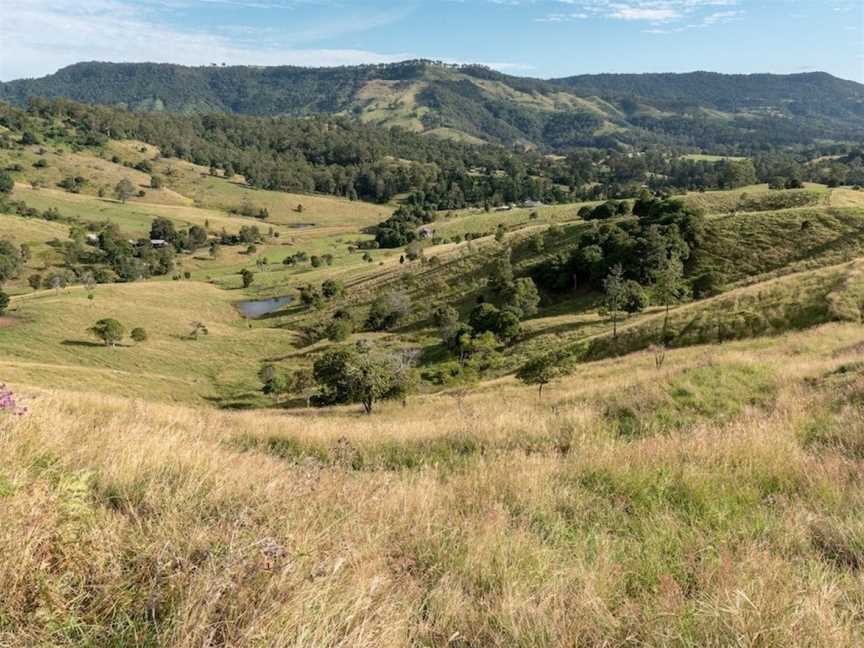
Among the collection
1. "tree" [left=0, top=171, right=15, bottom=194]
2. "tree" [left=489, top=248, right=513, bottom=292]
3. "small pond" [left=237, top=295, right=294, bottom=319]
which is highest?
"tree" [left=0, top=171, right=15, bottom=194]

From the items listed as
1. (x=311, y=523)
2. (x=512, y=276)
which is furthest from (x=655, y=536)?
(x=512, y=276)

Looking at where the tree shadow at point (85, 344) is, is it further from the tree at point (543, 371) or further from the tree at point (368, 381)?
the tree at point (543, 371)

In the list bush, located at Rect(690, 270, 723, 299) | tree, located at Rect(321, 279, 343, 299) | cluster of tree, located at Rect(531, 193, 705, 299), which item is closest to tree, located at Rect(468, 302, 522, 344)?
cluster of tree, located at Rect(531, 193, 705, 299)

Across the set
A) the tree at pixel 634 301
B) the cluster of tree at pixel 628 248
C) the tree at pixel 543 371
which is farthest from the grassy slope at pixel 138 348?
the tree at pixel 634 301

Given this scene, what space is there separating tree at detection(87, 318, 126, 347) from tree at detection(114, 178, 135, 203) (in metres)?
123

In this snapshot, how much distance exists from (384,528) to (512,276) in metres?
67.2

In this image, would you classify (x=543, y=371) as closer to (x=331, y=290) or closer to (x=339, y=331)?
(x=339, y=331)

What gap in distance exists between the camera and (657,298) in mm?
52656

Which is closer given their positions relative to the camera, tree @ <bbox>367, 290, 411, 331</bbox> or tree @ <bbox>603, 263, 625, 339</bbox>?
tree @ <bbox>603, 263, 625, 339</bbox>

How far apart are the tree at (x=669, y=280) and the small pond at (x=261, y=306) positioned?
55.6 m

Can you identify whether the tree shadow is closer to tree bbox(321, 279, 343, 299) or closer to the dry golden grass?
tree bbox(321, 279, 343, 299)

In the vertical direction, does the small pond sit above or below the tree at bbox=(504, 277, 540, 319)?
below

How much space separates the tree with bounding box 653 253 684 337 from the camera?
49062 millimetres

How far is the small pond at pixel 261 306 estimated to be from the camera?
84312mm
